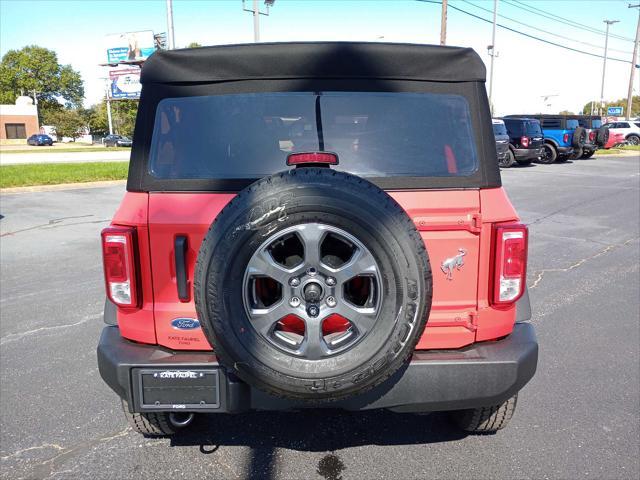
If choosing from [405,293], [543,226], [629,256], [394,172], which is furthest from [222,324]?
[543,226]

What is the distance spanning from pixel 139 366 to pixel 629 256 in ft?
23.8

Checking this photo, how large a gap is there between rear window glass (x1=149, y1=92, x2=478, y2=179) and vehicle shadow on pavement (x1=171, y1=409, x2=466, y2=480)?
1524 mm

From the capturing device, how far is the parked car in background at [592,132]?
24.9 m

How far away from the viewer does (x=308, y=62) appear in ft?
8.31

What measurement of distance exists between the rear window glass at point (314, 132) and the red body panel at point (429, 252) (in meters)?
0.17

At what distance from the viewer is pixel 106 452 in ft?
9.72

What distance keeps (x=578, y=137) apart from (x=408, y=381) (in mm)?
24894

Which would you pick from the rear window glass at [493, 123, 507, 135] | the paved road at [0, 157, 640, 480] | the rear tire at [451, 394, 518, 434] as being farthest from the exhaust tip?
the rear window glass at [493, 123, 507, 135]

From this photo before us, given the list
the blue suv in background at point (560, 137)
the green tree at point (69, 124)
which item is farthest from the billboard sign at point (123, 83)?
the blue suv in background at point (560, 137)

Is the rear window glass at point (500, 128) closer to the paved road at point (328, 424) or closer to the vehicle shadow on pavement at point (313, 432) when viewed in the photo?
the paved road at point (328, 424)

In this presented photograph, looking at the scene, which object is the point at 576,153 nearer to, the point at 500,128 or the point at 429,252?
the point at 500,128

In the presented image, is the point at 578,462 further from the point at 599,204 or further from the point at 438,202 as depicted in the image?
the point at 599,204

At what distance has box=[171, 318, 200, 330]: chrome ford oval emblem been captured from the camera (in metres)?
2.48

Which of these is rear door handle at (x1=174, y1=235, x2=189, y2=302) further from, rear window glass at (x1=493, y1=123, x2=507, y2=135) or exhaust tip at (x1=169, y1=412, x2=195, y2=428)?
rear window glass at (x1=493, y1=123, x2=507, y2=135)
